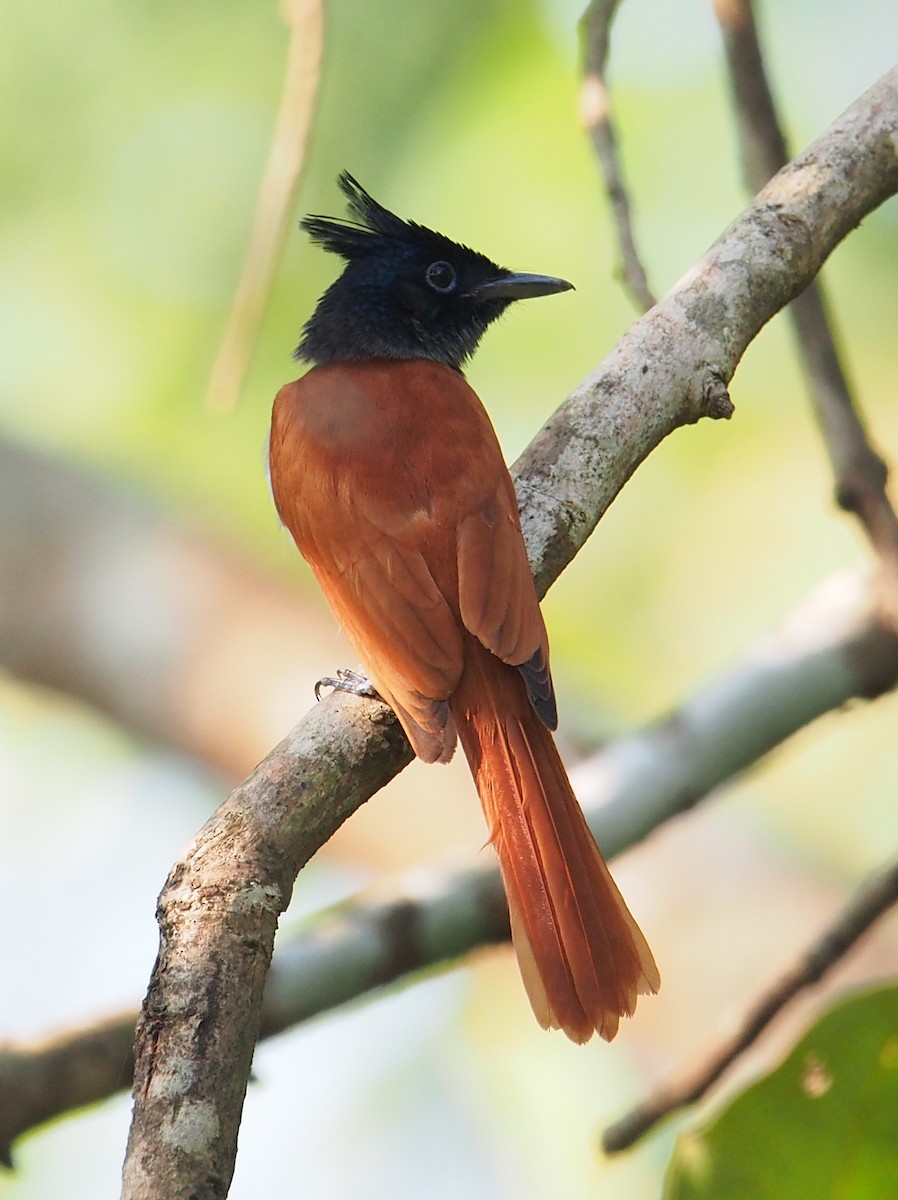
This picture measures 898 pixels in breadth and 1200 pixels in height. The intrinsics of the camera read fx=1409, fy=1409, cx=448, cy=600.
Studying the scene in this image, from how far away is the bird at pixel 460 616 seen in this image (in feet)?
7.55

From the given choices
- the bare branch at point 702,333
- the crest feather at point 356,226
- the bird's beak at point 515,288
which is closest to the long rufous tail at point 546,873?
the bare branch at point 702,333

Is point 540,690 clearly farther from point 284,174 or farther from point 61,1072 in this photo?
point 284,174

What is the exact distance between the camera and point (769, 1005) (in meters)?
2.88

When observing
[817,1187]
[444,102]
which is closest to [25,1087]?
[817,1187]

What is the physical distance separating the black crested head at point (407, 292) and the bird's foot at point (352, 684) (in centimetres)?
123

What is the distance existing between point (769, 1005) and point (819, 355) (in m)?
1.42

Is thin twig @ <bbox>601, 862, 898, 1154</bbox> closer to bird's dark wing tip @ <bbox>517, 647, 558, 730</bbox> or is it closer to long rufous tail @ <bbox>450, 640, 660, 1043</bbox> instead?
long rufous tail @ <bbox>450, 640, 660, 1043</bbox>

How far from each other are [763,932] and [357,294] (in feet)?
9.76

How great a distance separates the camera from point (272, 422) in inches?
125

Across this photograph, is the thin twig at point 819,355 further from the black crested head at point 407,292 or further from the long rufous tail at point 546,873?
the long rufous tail at point 546,873

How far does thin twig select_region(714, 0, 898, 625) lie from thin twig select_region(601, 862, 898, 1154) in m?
0.69

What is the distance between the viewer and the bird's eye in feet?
12.0

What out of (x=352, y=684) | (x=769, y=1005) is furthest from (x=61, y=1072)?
(x=769, y=1005)

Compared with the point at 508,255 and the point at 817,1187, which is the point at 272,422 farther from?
the point at 508,255
